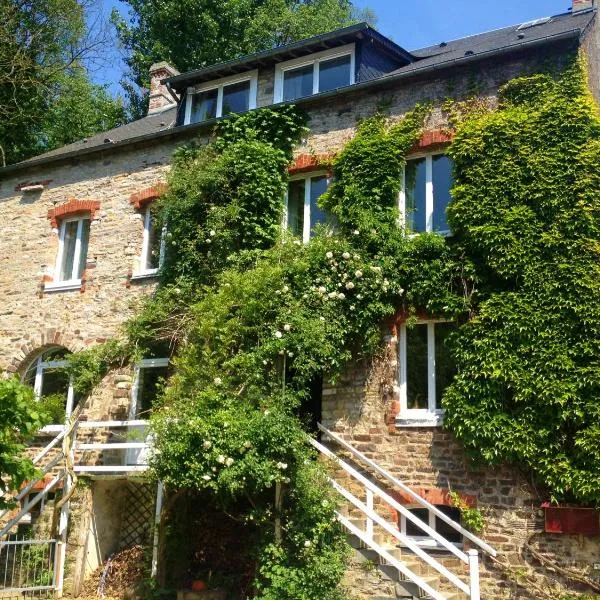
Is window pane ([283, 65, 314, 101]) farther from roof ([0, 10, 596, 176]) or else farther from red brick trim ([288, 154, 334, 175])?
red brick trim ([288, 154, 334, 175])

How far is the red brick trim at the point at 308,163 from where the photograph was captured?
13.1 metres

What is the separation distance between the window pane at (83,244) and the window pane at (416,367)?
7.72 metres

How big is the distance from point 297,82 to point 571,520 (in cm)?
979

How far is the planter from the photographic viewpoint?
9344 millimetres

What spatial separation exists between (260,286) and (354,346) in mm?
1825

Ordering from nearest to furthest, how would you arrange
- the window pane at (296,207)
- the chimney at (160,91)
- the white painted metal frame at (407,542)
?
the white painted metal frame at (407,542) < the window pane at (296,207) < the chimney at (160,91)

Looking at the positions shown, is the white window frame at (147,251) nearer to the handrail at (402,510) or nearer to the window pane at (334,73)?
the window pane at (334,73)

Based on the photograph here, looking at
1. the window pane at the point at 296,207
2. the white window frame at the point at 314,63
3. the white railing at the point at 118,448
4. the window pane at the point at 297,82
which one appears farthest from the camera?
the window pane at the point at 297,82

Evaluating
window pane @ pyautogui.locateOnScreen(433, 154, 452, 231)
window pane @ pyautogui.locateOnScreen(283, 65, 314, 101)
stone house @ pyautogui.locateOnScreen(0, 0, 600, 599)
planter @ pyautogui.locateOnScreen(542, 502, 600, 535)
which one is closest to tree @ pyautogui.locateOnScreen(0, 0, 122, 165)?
stone house @ pyautogui.locateOnScreen(0, 0, 600, 599)

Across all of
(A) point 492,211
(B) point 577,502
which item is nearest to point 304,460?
(B) point 577,502

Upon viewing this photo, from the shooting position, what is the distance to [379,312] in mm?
11320

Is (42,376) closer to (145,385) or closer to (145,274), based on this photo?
(145,385)

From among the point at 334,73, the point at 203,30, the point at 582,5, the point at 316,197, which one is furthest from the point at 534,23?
the point at 203,30

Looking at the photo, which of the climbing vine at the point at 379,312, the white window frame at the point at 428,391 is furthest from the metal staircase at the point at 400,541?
the white window frame at the point at 428,391
